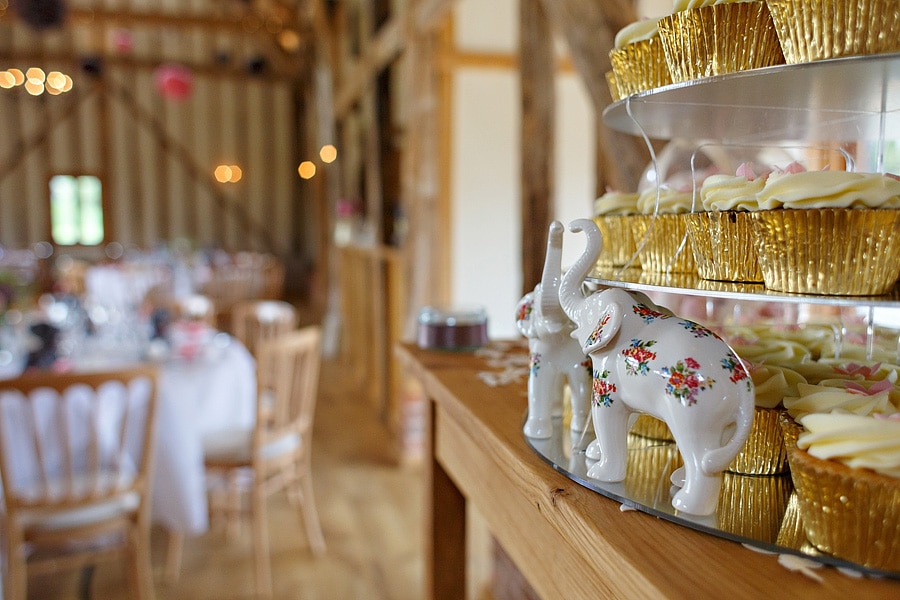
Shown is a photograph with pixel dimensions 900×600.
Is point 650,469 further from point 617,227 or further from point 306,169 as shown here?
point 306,169

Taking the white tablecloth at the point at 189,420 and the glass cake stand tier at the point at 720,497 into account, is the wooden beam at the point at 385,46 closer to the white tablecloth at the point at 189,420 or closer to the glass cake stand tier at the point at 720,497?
the white tablecloth at the point at 189,420

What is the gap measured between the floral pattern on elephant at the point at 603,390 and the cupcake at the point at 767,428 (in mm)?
161

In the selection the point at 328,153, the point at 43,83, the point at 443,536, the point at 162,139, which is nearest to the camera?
the point at 443,536

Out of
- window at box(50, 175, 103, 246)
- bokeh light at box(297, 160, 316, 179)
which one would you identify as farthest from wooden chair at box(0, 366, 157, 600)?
window at box(50, 175, 103, 246)

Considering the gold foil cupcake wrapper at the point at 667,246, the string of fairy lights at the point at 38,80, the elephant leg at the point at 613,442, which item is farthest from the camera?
the string of fairy lights at the point at 38,80

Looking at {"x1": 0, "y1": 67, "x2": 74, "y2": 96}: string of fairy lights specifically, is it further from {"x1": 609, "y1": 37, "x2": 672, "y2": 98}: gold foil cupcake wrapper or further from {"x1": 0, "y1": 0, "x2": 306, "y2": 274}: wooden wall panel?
{"x1": 609, "y1": 37, "x2": 672, "y2": 98}: gold foil cupcake wrapper

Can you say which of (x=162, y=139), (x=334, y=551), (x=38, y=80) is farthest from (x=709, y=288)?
(x=162, y=139)

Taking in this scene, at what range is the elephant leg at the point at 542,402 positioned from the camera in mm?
923

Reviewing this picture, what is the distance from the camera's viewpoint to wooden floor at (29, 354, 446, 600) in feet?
8.60

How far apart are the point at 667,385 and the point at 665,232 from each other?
0.89 feet

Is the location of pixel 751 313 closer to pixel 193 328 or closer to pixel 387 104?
pixel 193 328

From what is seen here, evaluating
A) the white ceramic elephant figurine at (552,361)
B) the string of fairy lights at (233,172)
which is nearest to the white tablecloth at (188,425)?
the white ceramic elephant figurine at (552,361)

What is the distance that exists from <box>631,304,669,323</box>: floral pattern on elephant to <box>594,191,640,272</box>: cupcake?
0.20 m

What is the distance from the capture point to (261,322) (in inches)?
151
